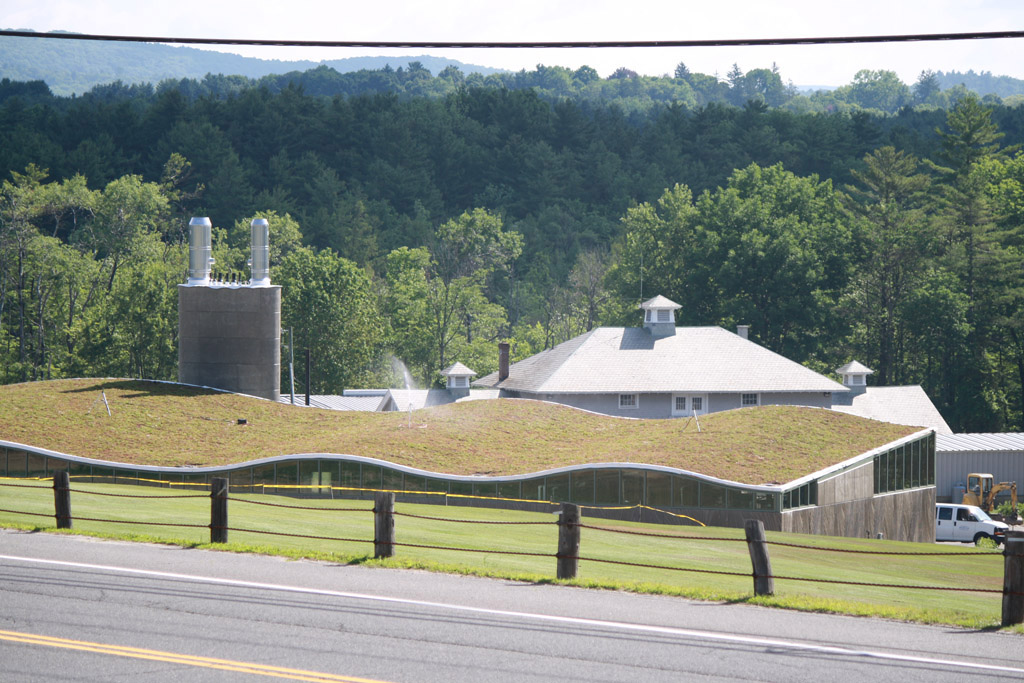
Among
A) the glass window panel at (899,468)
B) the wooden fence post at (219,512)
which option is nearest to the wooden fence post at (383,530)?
the wooden fence post at (219,512)

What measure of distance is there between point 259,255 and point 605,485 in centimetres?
2095

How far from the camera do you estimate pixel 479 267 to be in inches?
5335

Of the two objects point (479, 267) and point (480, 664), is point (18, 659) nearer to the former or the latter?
point (480, 664)

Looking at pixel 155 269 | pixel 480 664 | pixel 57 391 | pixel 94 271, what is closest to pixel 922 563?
pixel 480 664

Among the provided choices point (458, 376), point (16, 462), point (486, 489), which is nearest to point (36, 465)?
point (16, 462)

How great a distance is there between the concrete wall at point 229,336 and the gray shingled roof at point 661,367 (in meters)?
18.5

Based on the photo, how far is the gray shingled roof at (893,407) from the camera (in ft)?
229

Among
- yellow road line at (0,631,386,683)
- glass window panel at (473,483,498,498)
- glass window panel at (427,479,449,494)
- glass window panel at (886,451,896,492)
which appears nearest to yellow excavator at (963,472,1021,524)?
glass window panel at (886,451,896,492)

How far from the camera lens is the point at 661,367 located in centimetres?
7069

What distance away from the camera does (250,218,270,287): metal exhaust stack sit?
54.8 meters

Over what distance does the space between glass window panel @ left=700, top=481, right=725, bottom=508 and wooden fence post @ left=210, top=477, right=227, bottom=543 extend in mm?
25531

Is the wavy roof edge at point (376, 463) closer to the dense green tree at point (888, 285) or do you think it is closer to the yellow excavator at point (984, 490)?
the yellow excavator at point (984, 490)

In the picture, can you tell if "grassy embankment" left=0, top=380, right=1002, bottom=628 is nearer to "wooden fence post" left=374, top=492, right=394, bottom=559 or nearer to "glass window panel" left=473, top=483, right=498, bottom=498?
"glass window panel" left=473, top=483, right=498, bottom=498

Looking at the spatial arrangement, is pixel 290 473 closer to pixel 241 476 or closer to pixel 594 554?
pixel 241 476
